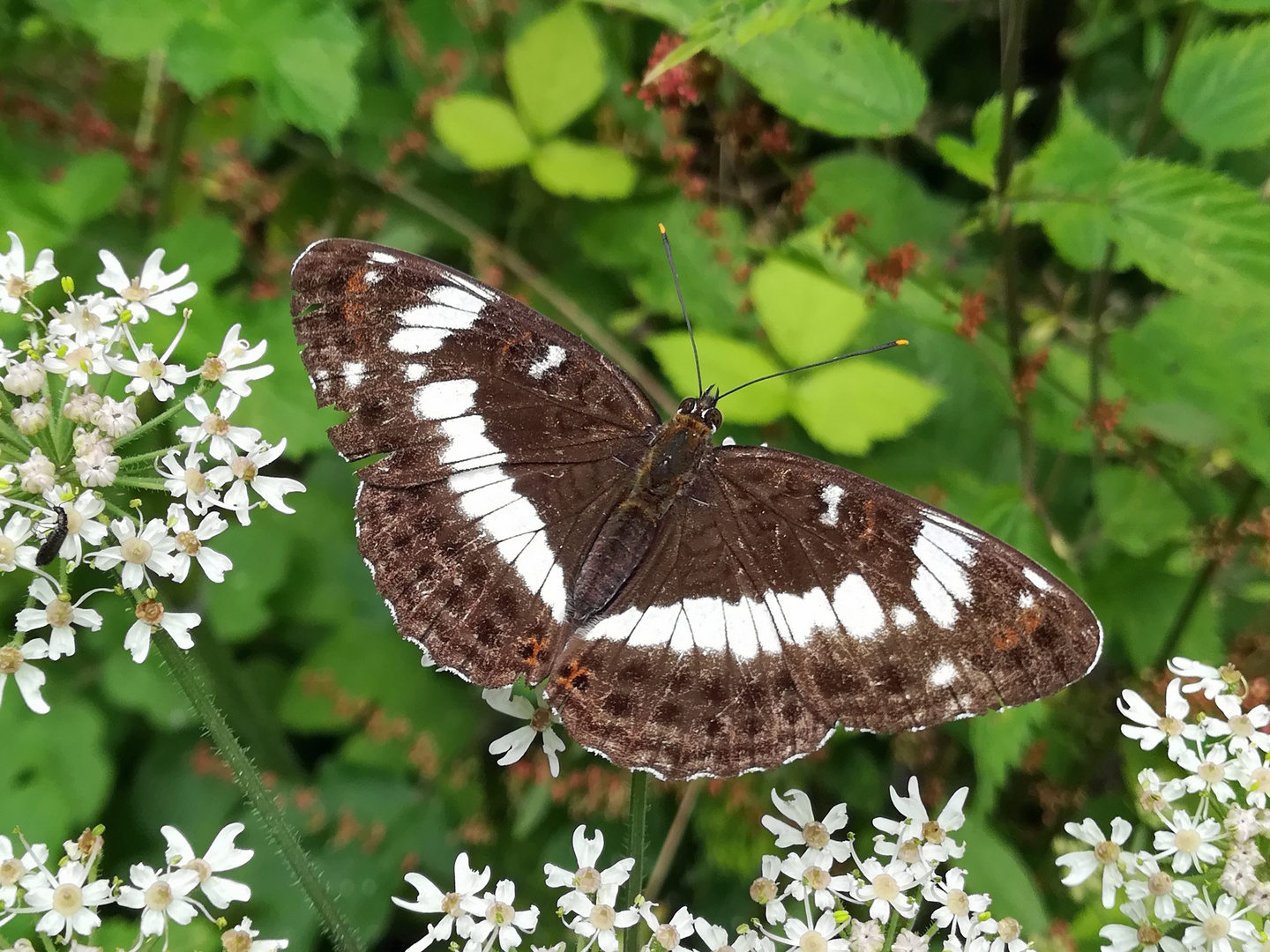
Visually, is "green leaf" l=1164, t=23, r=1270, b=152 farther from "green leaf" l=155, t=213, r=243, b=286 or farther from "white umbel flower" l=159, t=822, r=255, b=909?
"white umbel flower" l=159, t=822, r=255, b=909

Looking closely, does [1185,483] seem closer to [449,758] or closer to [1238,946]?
[1238,946]

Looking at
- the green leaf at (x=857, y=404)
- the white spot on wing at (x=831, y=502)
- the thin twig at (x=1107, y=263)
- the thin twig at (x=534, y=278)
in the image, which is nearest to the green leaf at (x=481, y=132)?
the thin twig at (x=534, y=278)

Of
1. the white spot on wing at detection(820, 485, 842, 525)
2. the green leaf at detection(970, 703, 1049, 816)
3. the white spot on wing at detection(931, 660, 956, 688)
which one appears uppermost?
the white spot on wing at detection(820, 485, 842, 525)

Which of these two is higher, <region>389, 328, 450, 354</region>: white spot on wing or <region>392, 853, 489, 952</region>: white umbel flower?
<region>389, 328, 450, 354</region>: white spot on wing

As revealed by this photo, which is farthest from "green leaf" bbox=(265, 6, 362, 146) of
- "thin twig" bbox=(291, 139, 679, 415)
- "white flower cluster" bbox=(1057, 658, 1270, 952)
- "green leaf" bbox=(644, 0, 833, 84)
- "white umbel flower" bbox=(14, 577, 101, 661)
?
"white flower cluster" bbox=(1057, 658, 1270, 952)

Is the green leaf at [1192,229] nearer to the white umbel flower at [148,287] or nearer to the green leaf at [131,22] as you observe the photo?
the white umbel flower at [148,287]

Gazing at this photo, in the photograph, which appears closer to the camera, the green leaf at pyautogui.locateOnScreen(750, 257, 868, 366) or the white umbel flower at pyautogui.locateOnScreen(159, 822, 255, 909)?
the white umbel flower at pyautogui.locateOnScreen(159, 822, 255, 909)

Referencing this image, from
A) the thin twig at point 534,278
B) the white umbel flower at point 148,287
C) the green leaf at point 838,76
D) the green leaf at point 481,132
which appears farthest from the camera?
the thin twig at point 534,278
